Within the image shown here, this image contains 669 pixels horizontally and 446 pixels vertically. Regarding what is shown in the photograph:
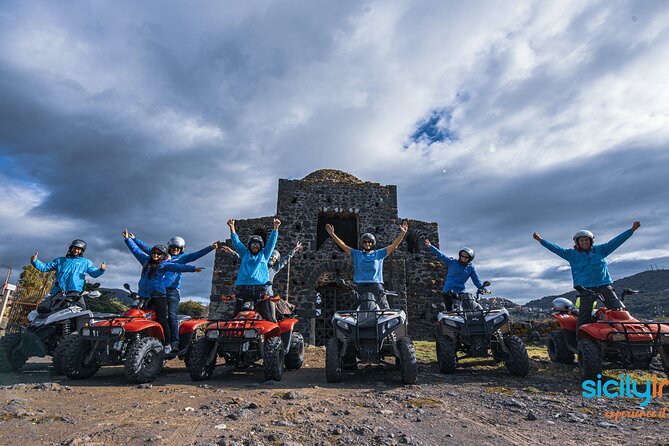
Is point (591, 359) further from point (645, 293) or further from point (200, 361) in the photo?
point (645, 293)

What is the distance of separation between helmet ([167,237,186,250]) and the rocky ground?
2.26 metres

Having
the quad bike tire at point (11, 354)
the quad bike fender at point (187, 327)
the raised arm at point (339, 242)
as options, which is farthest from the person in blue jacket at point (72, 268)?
the raised arm at point (339, 242)

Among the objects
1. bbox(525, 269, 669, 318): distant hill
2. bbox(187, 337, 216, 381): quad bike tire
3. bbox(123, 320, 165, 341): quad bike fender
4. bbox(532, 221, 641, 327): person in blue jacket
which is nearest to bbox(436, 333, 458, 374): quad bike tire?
bbox(532, 221, 641, 327): person in blue jacket

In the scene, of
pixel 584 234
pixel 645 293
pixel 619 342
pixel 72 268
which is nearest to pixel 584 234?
pixel 584 234

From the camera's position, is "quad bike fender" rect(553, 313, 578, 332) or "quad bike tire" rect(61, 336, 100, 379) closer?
"quad bike tire" rect(61, 336, 100, 379)

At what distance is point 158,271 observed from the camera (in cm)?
542

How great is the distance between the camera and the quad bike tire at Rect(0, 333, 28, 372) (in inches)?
202

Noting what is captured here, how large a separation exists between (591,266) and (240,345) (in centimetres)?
543

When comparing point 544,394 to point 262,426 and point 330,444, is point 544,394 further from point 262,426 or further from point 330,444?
point 262,426

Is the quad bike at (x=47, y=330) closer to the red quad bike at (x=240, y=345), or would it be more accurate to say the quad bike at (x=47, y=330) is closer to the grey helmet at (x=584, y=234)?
the red quad bike at (x=240, y=345)

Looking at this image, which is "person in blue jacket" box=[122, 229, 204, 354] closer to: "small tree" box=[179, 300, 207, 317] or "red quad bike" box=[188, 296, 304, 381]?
"red quad bike" box=[188, 296, 304, 381]

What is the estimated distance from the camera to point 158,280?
5.36 metres

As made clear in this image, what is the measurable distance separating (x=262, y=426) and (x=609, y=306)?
5342mm
